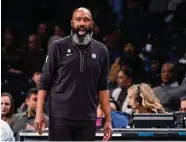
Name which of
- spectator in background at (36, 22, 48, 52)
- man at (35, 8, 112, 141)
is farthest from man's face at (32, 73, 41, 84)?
man at (35, 8, 112, 141)

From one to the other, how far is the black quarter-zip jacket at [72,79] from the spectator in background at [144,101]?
2.61 m

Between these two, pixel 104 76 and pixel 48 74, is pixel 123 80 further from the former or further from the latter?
pixel 48 74

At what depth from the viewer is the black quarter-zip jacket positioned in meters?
6.10

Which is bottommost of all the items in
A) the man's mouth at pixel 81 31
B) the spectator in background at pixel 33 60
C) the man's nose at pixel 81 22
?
the man's mouth at pixel 81 31

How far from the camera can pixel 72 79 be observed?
20.0ft

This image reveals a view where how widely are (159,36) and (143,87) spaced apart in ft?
15.9

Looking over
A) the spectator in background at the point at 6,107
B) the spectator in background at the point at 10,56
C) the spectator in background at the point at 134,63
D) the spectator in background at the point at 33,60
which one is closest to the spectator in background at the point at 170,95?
the spectator in background at the point at 134,63

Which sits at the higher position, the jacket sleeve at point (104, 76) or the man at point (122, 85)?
the man at point (122, 85)

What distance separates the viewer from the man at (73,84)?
240 inches

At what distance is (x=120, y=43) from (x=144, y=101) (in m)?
4.95

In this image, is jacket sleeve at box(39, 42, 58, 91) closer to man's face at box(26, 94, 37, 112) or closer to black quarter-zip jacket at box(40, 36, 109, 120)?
black quarter-zip jacket at box(40, 36, 109, 120)

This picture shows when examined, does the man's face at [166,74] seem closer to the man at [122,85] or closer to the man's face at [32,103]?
the man at [122,85]

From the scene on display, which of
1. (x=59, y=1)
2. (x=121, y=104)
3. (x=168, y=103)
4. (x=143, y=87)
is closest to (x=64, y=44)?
(x=143, y=87)

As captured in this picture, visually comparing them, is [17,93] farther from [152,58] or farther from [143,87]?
[143,87]
